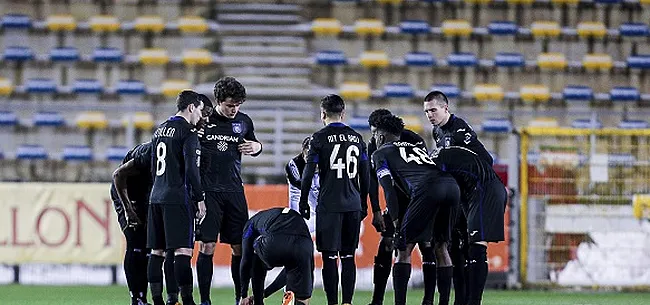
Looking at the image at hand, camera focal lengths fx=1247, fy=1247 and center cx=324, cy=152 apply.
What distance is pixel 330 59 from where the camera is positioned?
19.5m

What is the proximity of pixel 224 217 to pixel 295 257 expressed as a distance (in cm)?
144

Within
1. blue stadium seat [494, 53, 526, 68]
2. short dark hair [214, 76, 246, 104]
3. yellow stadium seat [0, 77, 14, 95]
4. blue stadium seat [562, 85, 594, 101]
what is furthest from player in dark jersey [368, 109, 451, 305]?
yellow stadium seat [0, 77, 14, 95]

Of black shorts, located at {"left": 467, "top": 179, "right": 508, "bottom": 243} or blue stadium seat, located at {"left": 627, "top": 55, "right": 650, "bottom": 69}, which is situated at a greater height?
blue stadium seat, located at {"left": 627, "top": 55, "right": 650, "bottom": 69}

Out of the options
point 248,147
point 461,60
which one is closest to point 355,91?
point 461,60

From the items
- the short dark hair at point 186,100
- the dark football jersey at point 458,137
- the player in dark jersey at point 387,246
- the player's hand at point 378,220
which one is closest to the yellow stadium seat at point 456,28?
the player in dark jersey at point 387,246

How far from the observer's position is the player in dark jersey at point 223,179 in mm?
9961

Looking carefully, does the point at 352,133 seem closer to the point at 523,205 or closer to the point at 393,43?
the point at 523,205

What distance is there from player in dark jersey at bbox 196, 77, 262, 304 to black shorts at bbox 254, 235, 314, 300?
3.86ft

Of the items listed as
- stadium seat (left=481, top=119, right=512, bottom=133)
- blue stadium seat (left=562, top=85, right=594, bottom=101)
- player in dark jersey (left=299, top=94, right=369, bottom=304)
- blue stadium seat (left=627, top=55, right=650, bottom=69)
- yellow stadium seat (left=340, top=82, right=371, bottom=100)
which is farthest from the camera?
blue stadium seat (left=627, top=55, right=650, bottom=69)

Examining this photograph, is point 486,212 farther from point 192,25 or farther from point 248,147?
point 192,25

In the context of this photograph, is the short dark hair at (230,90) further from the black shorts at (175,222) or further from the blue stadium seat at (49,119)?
the blue stadium seat at (49,119)

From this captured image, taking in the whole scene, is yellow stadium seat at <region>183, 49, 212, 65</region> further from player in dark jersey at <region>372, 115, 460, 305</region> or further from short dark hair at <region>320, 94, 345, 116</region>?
short dark hair at <region>320, 94, 345, 116</region>

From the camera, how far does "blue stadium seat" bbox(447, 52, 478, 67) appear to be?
19.7 meters

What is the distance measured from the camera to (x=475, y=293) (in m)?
9.65
